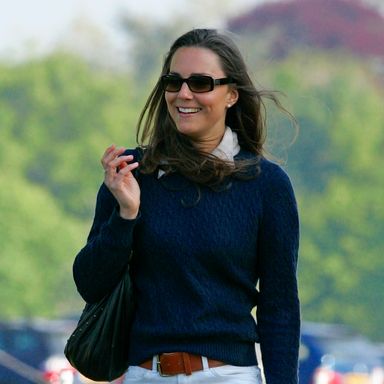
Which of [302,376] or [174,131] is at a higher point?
[302,376]

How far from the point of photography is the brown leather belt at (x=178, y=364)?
2.97 metres

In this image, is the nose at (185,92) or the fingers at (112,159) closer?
the fingers at (112,159)

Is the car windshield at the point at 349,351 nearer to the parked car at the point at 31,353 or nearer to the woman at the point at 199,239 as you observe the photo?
the parked car at the point at 31,353

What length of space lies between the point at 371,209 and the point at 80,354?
65.4 ft

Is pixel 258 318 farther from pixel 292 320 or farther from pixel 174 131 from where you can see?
pixel 174 131

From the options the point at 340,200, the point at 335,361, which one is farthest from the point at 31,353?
the point at 340,200

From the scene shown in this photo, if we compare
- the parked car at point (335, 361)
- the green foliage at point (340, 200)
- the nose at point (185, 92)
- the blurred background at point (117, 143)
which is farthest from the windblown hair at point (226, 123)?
the green foliage at point (340, 200)

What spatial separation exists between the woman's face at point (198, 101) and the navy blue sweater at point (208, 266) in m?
0.12

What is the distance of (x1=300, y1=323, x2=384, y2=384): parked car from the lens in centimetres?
1192

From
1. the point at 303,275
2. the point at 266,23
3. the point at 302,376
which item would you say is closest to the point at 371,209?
the point at 303,275

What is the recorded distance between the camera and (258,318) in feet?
10.3

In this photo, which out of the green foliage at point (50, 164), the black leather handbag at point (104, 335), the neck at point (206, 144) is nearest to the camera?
the black leather handbag at point (104, 335)

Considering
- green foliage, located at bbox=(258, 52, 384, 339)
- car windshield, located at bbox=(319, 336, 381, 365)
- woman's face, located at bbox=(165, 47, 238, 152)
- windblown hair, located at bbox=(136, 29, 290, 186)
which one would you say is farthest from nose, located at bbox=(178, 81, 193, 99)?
green foliage, located at bbox=(258, 52, 384, 339)

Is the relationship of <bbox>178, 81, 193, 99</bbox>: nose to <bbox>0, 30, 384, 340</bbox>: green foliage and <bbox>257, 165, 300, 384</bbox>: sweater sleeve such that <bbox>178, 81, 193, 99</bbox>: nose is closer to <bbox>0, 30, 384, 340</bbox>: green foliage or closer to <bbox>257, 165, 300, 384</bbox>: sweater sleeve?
<bbox>257, 165, 300, 384</bbox>: sweater sleeve
